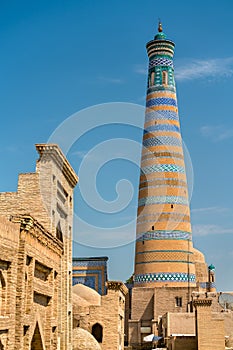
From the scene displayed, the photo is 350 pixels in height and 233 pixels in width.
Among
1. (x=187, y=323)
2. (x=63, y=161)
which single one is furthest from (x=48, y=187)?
(x=187, y=323)

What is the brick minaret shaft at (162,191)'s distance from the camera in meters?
30.3

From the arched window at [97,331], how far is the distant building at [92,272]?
822cm

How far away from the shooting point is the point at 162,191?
31.3 meters

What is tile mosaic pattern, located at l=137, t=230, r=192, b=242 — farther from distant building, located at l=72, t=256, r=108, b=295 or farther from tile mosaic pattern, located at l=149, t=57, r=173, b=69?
tile mosaic pattern, located at l=149, t=57, r=173, b=69

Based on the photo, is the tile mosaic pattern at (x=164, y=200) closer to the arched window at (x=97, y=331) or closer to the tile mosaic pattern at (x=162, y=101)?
the tile mosaic pattern at (x=162, y=101)

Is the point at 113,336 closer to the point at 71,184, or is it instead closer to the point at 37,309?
the point at 71,184

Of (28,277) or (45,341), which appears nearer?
(28,277)

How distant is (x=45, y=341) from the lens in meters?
12.3

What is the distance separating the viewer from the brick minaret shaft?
3030cm

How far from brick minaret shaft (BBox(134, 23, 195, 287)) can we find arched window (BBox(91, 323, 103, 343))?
9831mm

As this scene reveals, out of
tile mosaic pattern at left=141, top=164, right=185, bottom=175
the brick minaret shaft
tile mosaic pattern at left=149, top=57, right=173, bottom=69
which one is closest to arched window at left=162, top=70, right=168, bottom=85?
the brick minaret shaft

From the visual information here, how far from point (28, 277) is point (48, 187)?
3.37 metres

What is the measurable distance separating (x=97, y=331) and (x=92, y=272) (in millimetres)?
8852

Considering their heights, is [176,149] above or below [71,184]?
above
